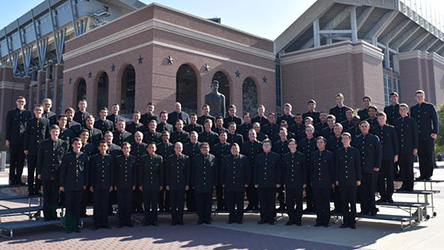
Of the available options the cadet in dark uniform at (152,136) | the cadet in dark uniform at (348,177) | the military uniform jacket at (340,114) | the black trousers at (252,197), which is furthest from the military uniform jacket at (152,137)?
the military uniform jacket at (340,114)

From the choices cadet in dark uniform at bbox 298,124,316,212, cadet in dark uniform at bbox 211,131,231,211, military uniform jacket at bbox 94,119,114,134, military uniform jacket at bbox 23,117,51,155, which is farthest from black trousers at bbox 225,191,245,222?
military uniform jacket at bbox 23,117,51,155

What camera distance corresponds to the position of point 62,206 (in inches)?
344

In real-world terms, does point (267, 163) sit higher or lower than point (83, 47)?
lower

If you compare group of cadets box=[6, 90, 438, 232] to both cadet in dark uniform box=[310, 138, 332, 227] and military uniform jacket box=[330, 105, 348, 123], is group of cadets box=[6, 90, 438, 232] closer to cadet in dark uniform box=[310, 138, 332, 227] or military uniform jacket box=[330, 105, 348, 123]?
cadet in dark uniform box=[310, 138, 332, 227]

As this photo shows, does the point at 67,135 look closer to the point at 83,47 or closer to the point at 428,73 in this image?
the point at 83,47

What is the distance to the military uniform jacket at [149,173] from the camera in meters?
9.05

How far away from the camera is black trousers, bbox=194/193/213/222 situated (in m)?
9.34

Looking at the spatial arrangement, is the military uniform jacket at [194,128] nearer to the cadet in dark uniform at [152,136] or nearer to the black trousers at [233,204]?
the cadet in dark uniform at [152,136]

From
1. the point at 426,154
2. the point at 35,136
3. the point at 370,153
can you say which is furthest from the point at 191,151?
the point at 426,154

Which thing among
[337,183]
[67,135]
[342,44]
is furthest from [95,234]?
[342,44]

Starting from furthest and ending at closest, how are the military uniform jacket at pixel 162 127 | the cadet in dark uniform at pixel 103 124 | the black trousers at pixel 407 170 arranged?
the military uniform jacket at pixel 162 127 < the cadet in dark uniform at pixel 103 124 < the black trousers at pixel 407 170

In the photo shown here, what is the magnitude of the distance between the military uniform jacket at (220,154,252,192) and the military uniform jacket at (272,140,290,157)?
0.95 metres

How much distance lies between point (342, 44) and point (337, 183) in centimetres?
2929

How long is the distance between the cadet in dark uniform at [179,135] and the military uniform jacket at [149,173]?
58.0 inches
